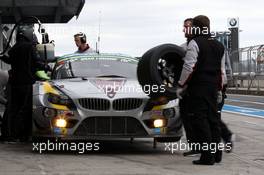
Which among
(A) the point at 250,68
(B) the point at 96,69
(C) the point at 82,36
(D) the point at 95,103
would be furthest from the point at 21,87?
(A) the point at 250,68

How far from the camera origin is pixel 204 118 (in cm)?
752

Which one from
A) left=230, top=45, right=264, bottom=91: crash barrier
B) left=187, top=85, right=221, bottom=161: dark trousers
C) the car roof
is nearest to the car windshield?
the car roof

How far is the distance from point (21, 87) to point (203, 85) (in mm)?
3181

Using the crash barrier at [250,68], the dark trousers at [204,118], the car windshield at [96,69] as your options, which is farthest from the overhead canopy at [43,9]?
the dark trousers at [204,118]

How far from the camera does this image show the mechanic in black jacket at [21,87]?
31.2ft

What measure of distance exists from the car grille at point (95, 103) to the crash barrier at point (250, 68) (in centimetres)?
2472

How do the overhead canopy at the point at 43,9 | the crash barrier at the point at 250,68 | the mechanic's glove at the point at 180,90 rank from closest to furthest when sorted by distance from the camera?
the mechanic's glove at the point at 180,90 → the overhead canopy at the point at 43,9 → the crash barrier at the point at 250,68

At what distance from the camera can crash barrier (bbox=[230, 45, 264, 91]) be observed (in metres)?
32.4

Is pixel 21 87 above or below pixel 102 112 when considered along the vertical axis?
above

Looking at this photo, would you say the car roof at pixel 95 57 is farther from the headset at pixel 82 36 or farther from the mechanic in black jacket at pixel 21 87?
the headset at pixel 82 36

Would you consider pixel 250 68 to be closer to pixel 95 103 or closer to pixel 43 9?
pixel 43 9

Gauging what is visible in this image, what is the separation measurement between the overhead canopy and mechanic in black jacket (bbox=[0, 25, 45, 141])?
63.3 feet

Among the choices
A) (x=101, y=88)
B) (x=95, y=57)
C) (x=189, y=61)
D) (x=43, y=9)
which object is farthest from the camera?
(x=43, y=9)

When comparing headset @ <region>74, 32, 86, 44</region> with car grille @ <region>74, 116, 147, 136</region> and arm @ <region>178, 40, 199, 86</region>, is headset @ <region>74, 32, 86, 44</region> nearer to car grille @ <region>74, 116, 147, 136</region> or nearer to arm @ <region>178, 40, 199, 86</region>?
car grille @ <region>74, 116, 147, 136</region>
